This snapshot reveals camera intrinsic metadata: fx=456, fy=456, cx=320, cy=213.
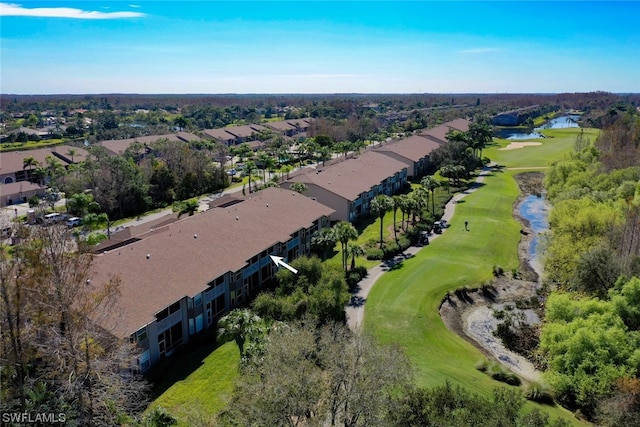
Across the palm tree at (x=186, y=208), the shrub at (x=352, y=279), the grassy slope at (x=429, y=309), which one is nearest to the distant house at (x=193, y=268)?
the grassy slope at (x=429, y=309)

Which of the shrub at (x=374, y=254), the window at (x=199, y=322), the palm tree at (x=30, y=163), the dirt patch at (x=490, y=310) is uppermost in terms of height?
the palm tree at (x=30, y=163)

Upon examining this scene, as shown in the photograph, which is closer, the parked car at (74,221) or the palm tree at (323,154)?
the parked car at (74,221)

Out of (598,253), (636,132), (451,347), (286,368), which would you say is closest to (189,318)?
(286,368)

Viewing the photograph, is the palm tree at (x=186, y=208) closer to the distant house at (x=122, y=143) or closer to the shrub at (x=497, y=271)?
the shrub at (x=497, y=271)

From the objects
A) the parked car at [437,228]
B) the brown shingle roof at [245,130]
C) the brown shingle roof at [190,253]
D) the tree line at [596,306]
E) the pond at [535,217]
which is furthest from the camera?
the brown shingle roof at [245,130]

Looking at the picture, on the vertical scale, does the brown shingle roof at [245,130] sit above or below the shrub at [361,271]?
above

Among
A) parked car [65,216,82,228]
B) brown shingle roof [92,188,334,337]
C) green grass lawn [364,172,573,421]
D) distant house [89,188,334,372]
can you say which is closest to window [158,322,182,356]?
distant house [89,188,334,372]

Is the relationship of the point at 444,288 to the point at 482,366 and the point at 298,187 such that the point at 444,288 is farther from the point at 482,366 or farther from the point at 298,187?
the point at 298,187
